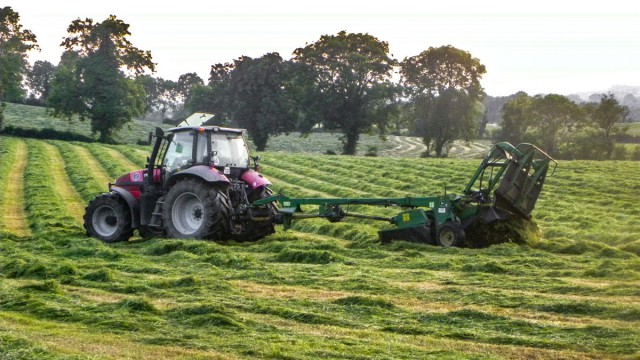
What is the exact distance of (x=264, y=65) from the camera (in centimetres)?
6481

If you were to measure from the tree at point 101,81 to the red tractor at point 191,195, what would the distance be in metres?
42.8

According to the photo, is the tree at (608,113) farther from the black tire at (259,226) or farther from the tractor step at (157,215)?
the tractor step at (157,215)

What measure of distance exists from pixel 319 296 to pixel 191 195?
6.57 meters

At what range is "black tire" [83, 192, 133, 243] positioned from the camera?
56.5 ft

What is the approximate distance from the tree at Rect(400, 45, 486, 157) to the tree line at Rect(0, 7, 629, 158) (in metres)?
0.07

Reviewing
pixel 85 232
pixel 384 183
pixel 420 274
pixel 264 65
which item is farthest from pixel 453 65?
pixel 420 274

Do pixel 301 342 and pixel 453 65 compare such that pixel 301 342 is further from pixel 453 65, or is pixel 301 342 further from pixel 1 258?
pixel 453 65

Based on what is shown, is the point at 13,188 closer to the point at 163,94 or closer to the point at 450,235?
the point at 450,235

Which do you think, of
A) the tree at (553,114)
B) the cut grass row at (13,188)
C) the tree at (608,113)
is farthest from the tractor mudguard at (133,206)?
the tree at (553,114)

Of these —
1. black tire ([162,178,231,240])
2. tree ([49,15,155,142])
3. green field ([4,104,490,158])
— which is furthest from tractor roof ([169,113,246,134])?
green field ([4,104,490,158])

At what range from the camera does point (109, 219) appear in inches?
692

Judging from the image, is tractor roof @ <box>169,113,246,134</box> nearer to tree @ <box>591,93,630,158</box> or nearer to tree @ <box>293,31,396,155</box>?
tree @ <box>293,31,396,155</box>

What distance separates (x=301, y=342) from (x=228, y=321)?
1117 millimetres

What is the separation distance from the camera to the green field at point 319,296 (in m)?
7.85
